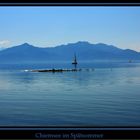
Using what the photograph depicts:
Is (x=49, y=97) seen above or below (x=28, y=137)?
above

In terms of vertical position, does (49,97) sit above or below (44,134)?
above

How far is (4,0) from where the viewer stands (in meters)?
2.80

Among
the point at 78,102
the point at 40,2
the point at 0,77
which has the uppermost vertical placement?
the point at 40,2

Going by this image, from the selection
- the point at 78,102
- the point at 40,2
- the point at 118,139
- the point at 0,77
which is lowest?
the point at 118,139

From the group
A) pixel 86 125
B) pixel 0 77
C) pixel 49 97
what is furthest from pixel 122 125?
pixel 0 77

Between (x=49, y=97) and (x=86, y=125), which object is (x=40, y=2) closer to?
(x=86, y=125)

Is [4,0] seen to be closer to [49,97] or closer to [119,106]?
[49,97]

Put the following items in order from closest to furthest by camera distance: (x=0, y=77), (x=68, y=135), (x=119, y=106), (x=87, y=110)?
(x=68, y=135), (x=87, y=110), (x=119, y=106), (x=0, y=77)

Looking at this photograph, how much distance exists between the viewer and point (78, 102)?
147 inches

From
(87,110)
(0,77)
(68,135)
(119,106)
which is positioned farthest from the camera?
(0,77)

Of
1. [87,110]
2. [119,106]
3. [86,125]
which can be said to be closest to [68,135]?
[86,125]

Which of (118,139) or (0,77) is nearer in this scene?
(118,139)

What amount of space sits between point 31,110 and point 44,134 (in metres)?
1.01

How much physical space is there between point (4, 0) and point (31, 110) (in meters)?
1.42
